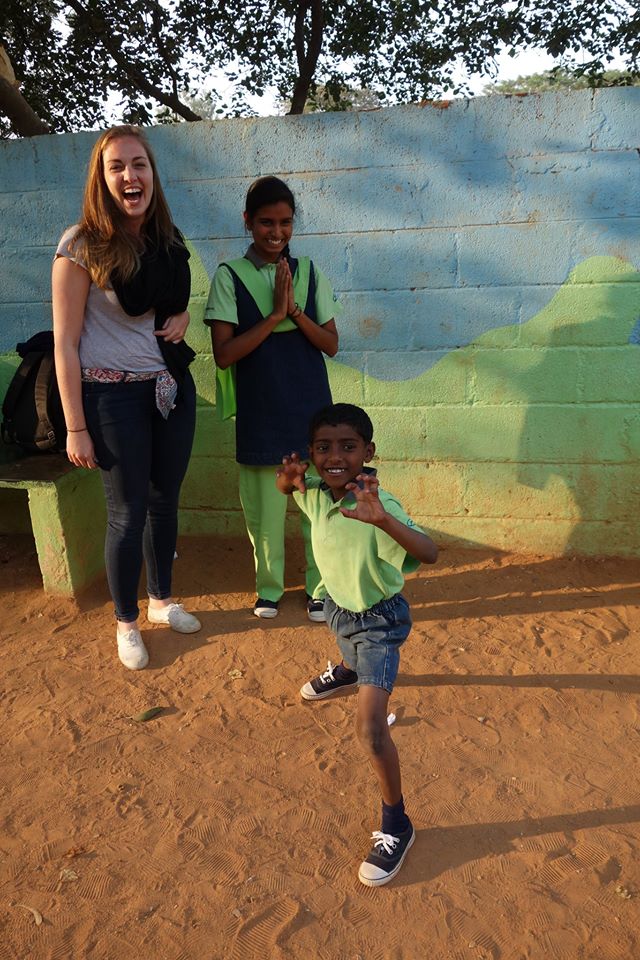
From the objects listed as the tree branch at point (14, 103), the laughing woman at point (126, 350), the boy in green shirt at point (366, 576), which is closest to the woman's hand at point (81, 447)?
the laughing woman at point (126, 350)

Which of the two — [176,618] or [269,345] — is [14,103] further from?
[176,618]

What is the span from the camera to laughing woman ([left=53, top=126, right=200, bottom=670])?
2.70 meters

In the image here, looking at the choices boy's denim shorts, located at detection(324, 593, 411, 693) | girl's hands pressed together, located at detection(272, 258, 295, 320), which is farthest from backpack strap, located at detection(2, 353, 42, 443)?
boy's denim shorts, located at detection(324, 593, 411, 693)

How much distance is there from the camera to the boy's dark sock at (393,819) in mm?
2145

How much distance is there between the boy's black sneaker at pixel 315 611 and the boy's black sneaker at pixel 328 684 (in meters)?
0.52

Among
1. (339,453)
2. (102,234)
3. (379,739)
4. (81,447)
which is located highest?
(102,234)

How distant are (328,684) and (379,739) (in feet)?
2.92

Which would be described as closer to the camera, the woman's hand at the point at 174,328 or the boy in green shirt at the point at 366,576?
the boy in green shirt at the point at 366,576

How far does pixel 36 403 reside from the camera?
347cm

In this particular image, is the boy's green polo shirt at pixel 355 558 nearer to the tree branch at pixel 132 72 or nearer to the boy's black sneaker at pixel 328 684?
the boy's black sneaker at pixel 328 684

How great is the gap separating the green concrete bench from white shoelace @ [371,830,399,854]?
2.11 meters

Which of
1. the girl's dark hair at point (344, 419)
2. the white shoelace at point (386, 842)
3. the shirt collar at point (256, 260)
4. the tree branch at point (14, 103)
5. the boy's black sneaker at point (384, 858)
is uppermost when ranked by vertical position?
the tree branch at point (14, 103)

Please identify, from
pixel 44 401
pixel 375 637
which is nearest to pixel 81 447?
pixel 44 401

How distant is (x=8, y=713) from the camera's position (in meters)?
2.89
